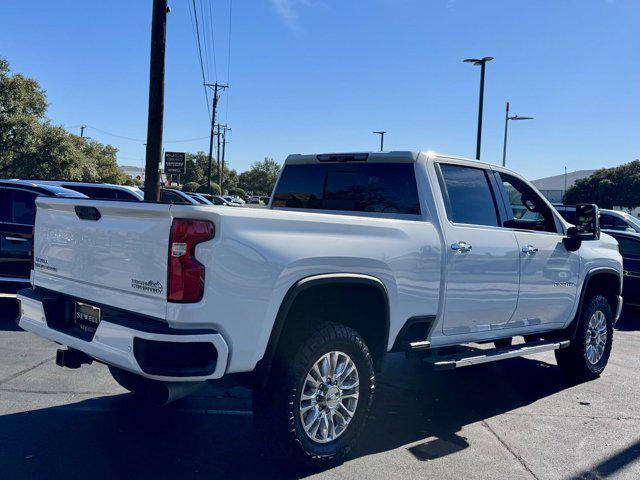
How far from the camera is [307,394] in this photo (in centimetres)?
381

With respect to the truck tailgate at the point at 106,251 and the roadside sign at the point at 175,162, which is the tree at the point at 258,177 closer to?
the roadside sign at the point at 175,162

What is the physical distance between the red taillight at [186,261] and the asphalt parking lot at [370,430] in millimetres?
1175

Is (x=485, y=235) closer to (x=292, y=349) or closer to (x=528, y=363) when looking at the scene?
(x=292, y=349)

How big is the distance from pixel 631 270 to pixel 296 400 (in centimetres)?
897

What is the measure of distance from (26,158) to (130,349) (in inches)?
1511

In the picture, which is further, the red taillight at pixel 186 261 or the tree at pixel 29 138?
the tree at pixel 29 138

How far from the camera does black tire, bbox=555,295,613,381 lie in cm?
632

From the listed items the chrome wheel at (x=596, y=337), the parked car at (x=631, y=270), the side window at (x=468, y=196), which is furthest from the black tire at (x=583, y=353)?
the parked car at (x=631, y=270)

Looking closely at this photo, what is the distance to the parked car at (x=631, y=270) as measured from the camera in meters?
10.5

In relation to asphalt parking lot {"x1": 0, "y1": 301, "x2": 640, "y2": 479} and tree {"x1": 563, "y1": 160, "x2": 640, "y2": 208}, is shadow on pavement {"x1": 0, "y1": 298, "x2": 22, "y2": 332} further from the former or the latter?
tree {"x1": 563, "y1": 160, "x2": 640, "y2": 208}

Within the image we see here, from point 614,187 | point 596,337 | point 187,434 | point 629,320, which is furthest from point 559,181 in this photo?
point 187,434

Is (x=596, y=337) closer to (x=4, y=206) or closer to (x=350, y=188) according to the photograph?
(x=350, y=188)

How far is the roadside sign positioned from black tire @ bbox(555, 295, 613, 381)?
60.7 ft

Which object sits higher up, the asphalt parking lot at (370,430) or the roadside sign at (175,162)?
the roadside sign at (175,162)
